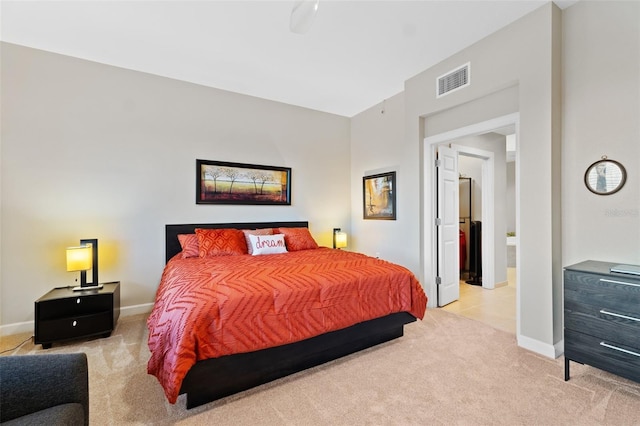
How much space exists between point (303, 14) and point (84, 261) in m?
3.07

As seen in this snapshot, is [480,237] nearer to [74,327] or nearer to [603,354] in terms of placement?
[603,354]

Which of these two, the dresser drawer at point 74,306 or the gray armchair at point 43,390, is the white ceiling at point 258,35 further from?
the gray armchair at point 43,390

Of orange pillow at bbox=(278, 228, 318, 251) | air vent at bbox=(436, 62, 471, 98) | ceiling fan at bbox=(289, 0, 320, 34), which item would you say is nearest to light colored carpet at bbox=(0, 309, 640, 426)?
orange pillow at bbox=(278, 228, 318, 251)

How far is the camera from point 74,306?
2709 mm

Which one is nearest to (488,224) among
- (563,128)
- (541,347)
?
(563,128)

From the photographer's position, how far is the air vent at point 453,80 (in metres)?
3.07

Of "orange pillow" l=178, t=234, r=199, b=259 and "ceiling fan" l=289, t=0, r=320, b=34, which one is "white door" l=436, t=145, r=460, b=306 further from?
"orange pillow" l=178, t=234, r=199, b=259

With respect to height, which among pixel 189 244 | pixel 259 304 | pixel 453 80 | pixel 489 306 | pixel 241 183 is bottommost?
pixel 489 306

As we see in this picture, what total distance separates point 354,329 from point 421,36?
2.90 m

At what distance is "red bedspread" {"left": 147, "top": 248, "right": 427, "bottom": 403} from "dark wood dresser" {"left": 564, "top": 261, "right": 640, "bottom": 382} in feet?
3.56

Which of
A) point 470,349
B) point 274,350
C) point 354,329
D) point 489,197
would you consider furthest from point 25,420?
point 489,197

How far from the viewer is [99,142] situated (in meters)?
3.28

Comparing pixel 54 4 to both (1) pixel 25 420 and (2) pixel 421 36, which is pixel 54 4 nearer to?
(1) pixel 25 420

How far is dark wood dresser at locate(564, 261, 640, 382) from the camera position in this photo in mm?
1807
